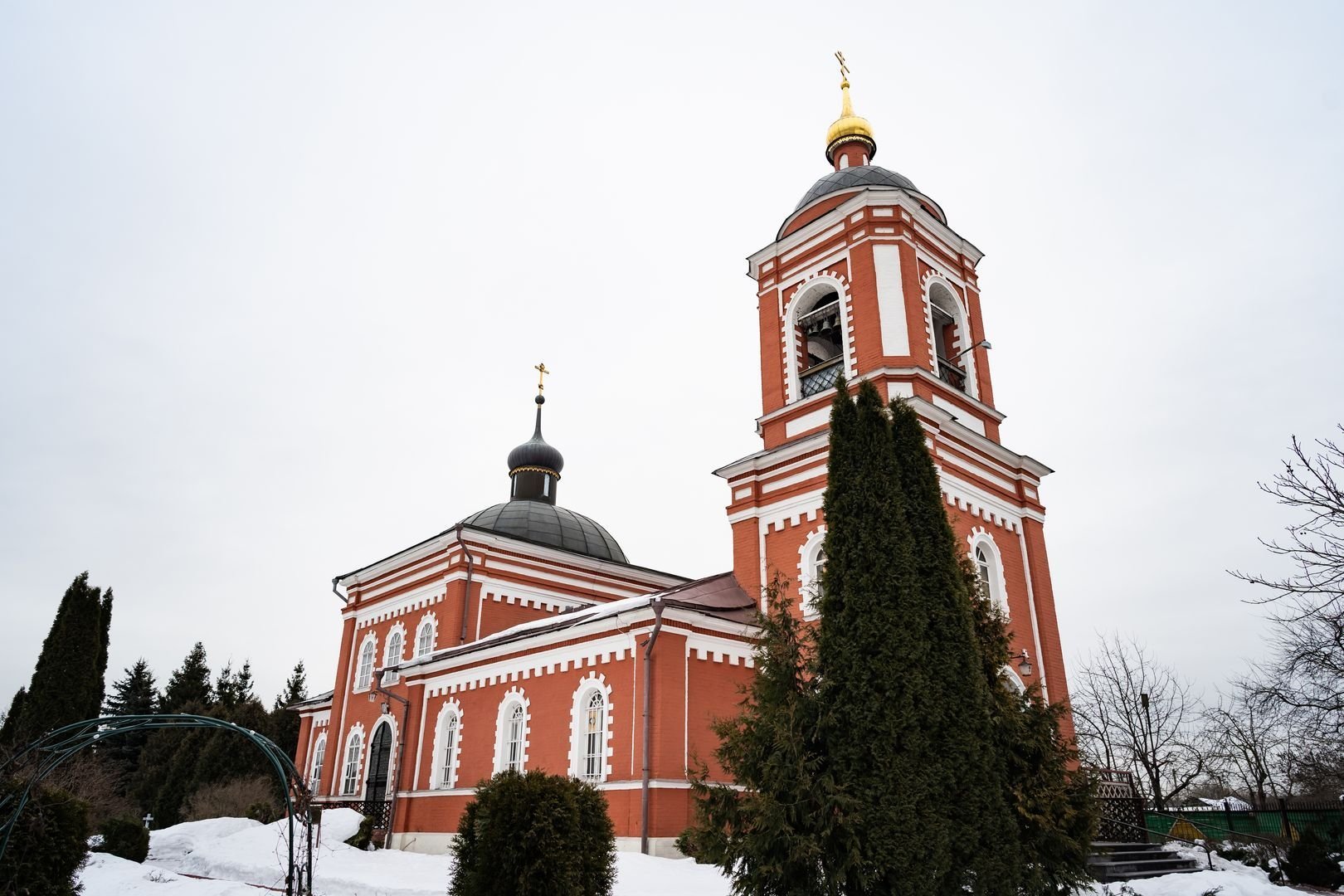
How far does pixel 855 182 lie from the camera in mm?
18922

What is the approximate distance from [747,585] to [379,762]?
34.3ft

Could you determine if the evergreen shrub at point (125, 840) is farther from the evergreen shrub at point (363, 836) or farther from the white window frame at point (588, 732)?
the white window frame at point (588, 732)

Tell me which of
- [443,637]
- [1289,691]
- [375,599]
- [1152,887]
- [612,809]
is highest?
[375,599]

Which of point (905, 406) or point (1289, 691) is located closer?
point (905, 406)

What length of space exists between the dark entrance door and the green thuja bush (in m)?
12.9

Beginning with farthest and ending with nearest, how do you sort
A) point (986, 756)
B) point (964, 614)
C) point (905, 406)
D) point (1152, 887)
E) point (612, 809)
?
point (612, 809) < point (1152, 887) < point (905, 406) < point (964, 614) < point (986, 756)

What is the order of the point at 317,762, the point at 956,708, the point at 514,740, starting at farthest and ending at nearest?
the point at 317,762
the point at 514,740
the point at 956,708

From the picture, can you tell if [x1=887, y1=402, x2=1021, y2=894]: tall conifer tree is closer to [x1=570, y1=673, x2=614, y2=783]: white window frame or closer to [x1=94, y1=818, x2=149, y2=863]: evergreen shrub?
[x1=570, y1=673, x2=614, y2=783]: white window frame

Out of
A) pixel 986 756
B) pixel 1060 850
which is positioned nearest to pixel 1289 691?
pixel 1060 850

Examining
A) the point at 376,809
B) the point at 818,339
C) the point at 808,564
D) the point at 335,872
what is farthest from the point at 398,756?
the point at 818,339

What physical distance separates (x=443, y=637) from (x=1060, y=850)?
16.3 metres

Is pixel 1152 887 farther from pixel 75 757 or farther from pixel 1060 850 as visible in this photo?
pixel 75 757

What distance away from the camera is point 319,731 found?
26.2m

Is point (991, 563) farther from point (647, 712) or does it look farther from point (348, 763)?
point (348, 763)
